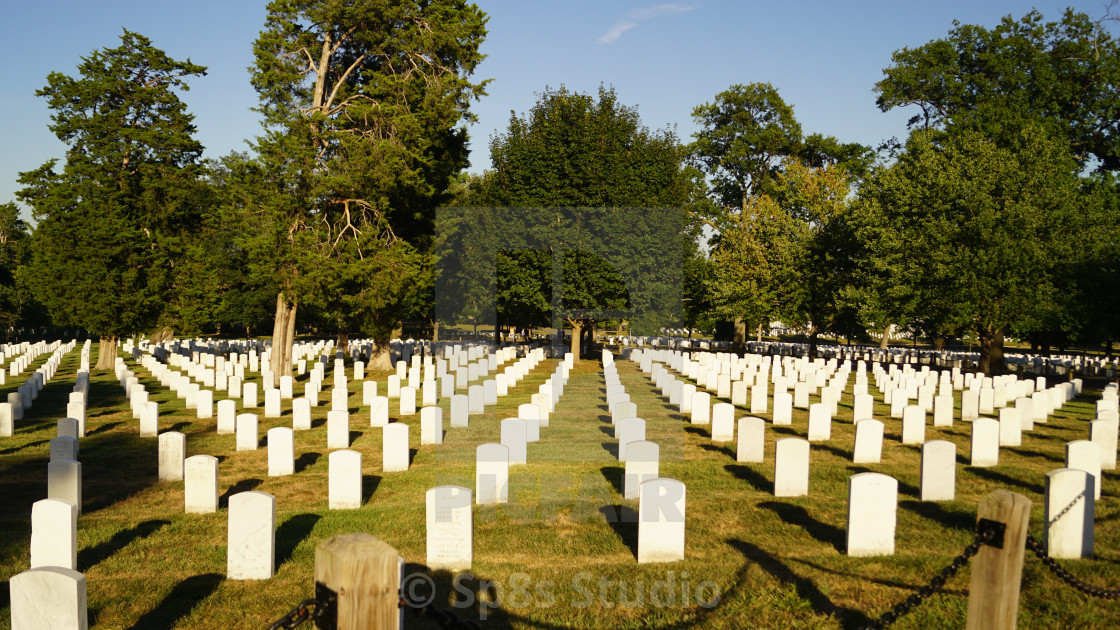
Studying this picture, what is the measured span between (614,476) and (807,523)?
335 cm

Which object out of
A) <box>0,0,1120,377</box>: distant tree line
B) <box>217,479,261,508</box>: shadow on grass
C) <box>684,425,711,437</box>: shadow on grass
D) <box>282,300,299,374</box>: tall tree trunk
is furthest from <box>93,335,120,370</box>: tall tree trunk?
<box>684,425,711,437</box>: shadow on grass

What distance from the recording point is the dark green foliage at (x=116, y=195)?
29.2 meters

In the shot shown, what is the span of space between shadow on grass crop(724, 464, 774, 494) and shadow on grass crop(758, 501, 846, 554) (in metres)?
0.88

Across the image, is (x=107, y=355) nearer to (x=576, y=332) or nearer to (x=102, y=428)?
(x=102, y=428)

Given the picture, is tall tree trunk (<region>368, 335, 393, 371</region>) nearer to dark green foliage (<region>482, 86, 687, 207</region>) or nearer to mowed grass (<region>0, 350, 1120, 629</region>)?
dark green foliage (<region>482, 86, 687, 207</region>)

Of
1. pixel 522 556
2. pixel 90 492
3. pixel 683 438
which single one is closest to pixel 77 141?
pixel 90 492

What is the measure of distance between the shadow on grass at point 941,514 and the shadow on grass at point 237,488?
958 centimetres

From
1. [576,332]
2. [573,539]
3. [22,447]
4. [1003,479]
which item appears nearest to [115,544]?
[573,539]

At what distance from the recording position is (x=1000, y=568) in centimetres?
438

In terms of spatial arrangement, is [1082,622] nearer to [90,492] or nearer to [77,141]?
[90,492]

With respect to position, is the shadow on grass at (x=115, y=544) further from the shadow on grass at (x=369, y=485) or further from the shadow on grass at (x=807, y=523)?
the shadow on grass at (x=807, y=523)

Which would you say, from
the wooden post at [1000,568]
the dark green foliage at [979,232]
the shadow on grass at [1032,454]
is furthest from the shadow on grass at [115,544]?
the dark green foliage at [979,232]

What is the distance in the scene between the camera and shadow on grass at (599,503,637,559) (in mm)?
8000

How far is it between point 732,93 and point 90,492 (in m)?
42.9
